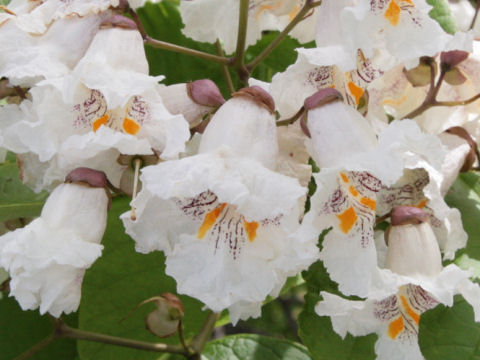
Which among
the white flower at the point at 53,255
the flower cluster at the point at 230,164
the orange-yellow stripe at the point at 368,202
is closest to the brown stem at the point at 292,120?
the flower cluster at the point at 230,164

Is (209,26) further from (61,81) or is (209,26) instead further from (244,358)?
(244,358)

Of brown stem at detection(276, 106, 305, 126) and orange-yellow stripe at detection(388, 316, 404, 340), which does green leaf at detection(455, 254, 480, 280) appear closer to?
orange-yellow stripe at detection(388, 316, 404, 340)

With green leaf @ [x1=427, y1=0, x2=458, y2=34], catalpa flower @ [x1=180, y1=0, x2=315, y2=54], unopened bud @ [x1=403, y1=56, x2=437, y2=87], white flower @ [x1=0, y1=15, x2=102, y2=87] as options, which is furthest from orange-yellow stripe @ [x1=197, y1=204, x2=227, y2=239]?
green leaf @ [x1=427, y1=0, x2=458, y2=34]

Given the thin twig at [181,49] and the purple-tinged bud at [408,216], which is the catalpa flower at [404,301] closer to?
the purple-tinged bud at [408,216]

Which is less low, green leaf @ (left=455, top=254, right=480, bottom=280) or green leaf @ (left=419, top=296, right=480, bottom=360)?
green leaf @ (left=455, top=254, right=480, bottom=280)

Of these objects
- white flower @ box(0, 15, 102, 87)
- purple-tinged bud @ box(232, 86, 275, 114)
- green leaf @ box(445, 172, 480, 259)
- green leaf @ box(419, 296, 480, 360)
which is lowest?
green leaf @ box(419, 296, 480, 360)

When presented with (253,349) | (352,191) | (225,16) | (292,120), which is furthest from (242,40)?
(253,349)

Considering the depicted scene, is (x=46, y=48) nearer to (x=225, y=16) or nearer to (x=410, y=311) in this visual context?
(x=225, y=16)
